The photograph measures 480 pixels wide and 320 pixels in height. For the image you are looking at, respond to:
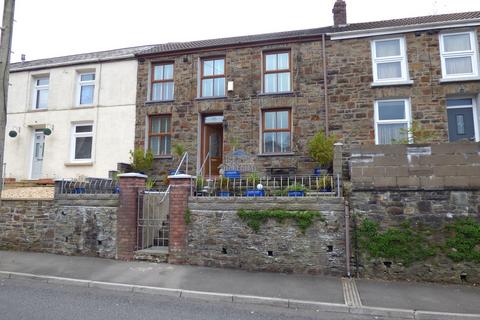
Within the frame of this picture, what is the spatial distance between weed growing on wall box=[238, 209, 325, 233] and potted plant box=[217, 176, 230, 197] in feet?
2.85

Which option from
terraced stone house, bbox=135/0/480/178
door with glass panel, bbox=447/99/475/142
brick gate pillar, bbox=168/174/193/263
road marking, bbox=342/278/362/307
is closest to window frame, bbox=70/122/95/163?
terraced stone house, bbox=135/0/480/178

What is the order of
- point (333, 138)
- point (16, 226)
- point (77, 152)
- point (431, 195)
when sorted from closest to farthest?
point (431, 195), point (16, 226), point (333, 138), point (77, 152)

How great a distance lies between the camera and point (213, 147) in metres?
13.8

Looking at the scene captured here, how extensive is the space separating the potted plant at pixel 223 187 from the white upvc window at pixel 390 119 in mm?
6025

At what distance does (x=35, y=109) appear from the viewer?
599 inches

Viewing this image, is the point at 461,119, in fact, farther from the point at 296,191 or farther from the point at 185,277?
the point at 185,277

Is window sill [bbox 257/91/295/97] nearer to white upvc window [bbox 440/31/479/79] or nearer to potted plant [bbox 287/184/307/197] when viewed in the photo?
white upvc window [bbox 440/31/479/79]

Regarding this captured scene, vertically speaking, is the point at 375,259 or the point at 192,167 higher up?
the point at 192,167

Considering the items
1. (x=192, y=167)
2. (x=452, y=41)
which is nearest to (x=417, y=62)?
(x=452, y=41)

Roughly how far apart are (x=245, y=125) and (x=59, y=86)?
8.84m

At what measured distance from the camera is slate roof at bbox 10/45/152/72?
48.2 ft

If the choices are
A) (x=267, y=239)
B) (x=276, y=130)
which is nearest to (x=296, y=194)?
(x=267, y=239)

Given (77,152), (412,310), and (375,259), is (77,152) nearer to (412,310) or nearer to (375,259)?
(375,259)

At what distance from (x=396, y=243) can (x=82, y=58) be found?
592 inches
